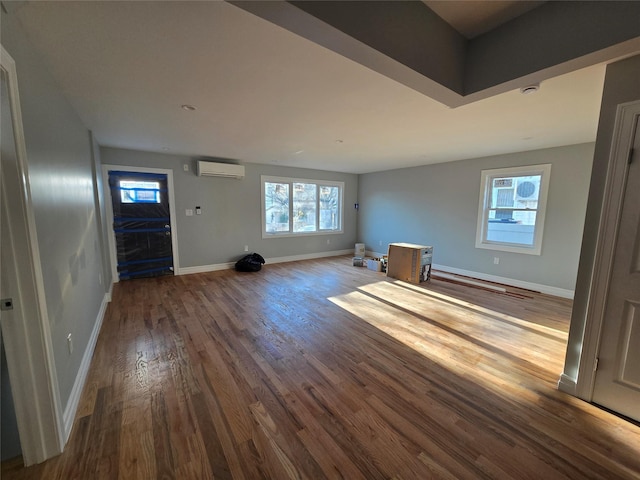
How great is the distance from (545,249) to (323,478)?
4.74 m

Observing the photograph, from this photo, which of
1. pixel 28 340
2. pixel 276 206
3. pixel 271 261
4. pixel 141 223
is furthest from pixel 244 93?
pixel 271 261

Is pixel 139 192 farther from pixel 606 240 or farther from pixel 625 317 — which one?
pixel 625 317

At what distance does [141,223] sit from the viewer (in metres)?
4.50

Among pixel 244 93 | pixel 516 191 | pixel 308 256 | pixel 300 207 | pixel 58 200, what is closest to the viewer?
pixel 58 200

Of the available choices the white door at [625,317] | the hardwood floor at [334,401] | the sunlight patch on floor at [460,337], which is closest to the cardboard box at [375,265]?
the sunlight patch on floor at [460,337]

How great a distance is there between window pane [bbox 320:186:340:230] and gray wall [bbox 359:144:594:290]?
2.42 feet

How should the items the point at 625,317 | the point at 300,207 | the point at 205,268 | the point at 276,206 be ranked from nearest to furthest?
the point at 625,317
the point at 205,268
the point at 276,206
the point at 300,207

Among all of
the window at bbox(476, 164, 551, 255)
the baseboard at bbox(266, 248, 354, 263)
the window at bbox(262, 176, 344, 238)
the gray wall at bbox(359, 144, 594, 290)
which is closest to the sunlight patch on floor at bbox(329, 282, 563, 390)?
the gray wall at bbox(359, 144, 594, 290)

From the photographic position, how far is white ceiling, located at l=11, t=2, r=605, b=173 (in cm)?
137

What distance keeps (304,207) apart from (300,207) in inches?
4.7

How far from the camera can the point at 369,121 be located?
9.28 ft

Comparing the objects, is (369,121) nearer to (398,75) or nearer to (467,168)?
(398,75)

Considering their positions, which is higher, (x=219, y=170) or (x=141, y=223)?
(x=219, y=170)

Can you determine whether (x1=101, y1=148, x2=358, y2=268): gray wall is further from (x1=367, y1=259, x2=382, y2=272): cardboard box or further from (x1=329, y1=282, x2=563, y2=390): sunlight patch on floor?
(x1=329, y1=282, x2=563, y2=390): sunlight patch on floor
